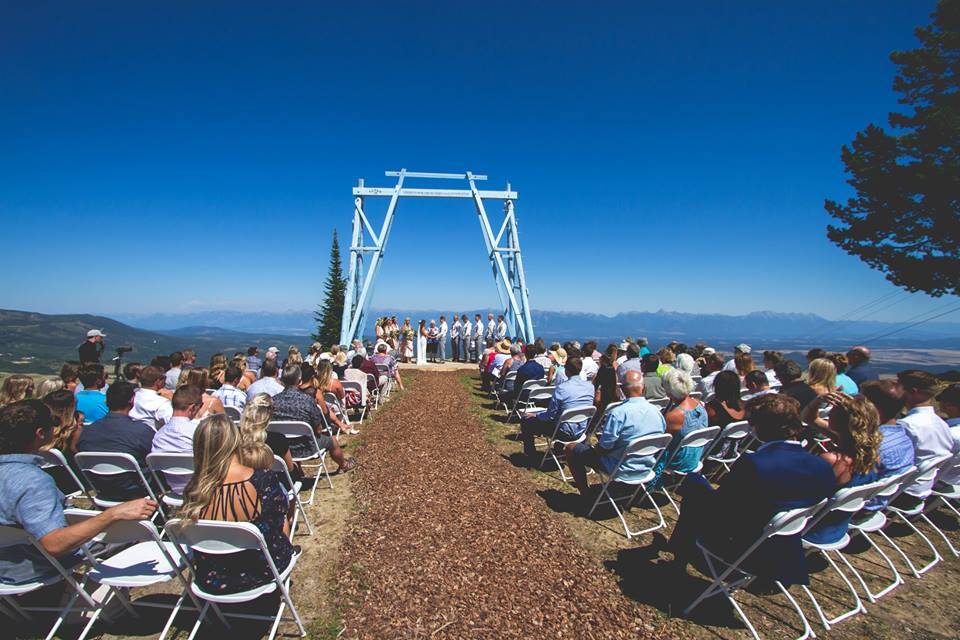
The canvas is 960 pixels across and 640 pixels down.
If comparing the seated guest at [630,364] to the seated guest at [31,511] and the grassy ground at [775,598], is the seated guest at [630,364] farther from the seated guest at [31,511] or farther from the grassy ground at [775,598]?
the seated guest at [31,511]

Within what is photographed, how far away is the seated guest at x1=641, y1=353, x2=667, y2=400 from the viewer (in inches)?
251

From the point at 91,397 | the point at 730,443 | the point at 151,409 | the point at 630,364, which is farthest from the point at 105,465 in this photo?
the point at 630,364

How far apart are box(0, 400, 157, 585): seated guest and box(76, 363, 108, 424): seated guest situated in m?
2.62

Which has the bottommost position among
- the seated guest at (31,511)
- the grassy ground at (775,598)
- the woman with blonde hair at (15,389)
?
the grassy ground at (775,598)

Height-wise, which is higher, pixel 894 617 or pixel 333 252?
pixel 333 252

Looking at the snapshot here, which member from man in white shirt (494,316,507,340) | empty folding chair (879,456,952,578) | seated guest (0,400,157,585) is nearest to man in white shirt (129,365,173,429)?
seated guest (0,400,157,585)

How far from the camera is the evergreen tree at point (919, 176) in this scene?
11.0 meters

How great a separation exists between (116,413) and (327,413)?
2297mm

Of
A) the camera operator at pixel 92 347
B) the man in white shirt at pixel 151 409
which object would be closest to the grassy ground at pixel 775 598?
the man in white shirt at pixel 151 409

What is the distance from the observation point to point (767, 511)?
8.86ft

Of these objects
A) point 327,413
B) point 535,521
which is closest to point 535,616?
point 535,521

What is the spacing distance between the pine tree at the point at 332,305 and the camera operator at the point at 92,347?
30.0 meters

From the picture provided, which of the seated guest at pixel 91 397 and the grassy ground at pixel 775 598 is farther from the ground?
the seated guest at pixel 91 397

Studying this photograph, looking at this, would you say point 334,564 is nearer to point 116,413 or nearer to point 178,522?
point 178,522
